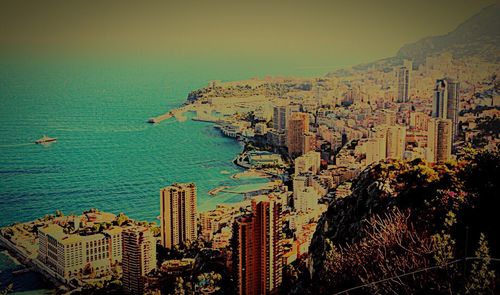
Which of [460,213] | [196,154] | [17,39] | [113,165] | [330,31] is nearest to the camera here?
[460,213]

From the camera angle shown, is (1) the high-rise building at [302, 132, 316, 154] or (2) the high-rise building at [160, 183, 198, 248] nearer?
(2) the high-rise building at [160, 183, 198, 248]

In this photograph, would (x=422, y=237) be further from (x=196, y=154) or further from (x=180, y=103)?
(x=180, y=103)

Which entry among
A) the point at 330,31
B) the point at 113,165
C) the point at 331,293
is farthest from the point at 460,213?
the point at 330,31

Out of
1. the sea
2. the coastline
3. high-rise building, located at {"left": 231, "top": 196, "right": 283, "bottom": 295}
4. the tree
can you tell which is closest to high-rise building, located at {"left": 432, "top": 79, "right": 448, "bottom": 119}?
the sea

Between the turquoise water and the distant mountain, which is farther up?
the distant mountain

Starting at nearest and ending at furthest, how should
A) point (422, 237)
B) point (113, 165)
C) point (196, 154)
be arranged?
point (422, 237) → point (113, 165) → point (196, 154)

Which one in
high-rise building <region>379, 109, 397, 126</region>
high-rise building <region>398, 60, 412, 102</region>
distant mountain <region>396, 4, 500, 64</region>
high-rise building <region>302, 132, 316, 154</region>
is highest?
distant mountain <region>396, 4, 500, 64</region>

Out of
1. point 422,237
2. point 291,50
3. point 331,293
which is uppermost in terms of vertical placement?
point 291,50

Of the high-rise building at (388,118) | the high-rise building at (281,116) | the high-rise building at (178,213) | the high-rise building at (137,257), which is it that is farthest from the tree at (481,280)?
the high-rise building at (388,118)

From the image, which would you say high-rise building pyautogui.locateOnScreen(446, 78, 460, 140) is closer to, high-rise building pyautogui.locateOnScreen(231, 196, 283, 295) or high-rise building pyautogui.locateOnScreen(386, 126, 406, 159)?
high-rise building pyautogui.locateOnScreen(386, 126, 406, 159)
